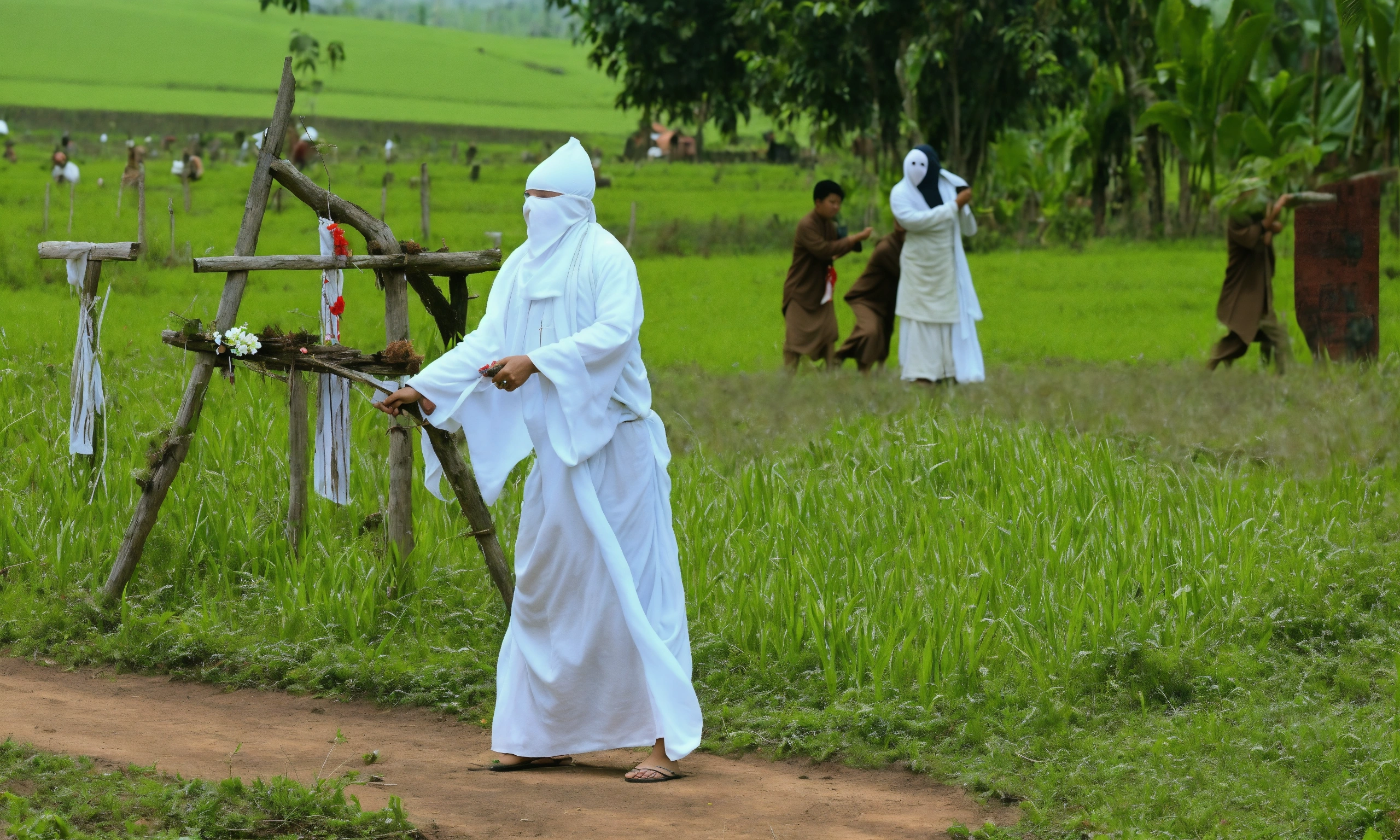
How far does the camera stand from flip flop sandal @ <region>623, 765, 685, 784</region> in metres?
4.50

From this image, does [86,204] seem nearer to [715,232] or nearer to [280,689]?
[715,232]

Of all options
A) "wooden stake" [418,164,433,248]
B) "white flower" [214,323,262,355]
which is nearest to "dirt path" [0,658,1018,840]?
"white flower" [214,323,262,355]

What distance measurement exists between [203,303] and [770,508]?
733 cm

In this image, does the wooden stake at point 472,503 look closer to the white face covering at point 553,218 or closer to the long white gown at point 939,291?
the white face covering at point 553,218

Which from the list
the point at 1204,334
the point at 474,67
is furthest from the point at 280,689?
the point at 474,67

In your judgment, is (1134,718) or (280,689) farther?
(280,689)

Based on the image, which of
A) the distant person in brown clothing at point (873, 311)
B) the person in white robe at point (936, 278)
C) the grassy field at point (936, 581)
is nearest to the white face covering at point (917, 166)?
the person in white robe at point (936, 278)

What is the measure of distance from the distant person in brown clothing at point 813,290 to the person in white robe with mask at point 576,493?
6.71m

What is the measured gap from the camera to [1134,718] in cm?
497

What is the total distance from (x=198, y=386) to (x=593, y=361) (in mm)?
2265

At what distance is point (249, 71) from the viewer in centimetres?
7919

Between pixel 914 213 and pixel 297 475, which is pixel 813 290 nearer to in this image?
pixel 914 213

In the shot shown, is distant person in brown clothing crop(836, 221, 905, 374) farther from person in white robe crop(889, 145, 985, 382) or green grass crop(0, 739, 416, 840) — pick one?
green grass crop(0, 739, 416, 840)

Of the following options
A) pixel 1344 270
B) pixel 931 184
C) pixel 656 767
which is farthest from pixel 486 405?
pixel 1344 270
